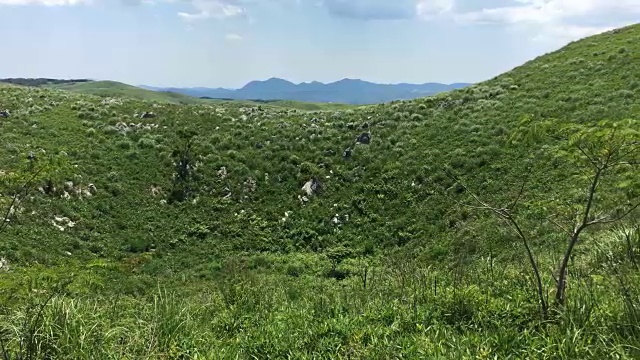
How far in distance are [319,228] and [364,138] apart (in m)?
9.14

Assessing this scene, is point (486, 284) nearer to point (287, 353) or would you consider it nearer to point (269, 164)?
point (287, 353)

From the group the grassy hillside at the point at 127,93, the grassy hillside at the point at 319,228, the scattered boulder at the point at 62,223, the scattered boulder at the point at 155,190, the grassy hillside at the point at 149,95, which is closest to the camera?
the grassy hillside at the point at 319,228

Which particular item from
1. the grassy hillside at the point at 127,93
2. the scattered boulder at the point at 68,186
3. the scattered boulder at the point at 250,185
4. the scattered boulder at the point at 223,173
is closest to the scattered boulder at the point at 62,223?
the scattered boulder at the point at 68,186

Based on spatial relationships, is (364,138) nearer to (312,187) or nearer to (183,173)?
(312,187)

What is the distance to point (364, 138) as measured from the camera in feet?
95.5

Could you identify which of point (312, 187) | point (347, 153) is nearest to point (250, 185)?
point (312, 187)

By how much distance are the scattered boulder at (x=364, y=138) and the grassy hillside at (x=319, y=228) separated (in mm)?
607

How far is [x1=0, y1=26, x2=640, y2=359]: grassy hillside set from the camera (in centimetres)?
650

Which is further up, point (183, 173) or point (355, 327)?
point (355, 327)

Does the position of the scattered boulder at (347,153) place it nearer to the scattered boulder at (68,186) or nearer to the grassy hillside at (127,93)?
the scattered boulder at (68,186)

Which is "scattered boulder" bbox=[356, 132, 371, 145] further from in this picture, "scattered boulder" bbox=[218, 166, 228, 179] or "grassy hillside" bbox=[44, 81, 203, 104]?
"grassy hillside" bbox=[44, 81, 203, 104]

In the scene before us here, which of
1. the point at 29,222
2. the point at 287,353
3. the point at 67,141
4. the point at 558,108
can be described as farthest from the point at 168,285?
the point at 558,108

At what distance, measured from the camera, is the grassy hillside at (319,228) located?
6500mm

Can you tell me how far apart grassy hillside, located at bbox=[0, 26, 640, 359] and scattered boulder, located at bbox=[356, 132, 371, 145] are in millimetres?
607
